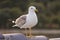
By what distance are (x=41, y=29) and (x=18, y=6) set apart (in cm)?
96

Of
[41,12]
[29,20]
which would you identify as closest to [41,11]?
[41,12]

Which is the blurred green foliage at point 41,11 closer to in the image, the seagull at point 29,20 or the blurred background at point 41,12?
the blurred background at point 41,12

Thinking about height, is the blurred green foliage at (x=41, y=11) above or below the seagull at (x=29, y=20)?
below

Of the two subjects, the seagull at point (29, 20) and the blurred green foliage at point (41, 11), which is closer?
the seagull at point (29, 20)

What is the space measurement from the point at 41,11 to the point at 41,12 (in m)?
0.03

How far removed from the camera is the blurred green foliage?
8.87 meters

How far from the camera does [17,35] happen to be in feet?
12.3

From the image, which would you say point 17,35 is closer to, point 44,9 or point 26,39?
point 26,39

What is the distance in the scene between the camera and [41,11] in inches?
365

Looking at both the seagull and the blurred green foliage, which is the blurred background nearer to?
the blurred green foliage

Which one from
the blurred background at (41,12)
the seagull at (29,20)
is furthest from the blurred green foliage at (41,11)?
Result: the seagull at (29,20)

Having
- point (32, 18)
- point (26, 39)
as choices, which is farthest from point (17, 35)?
point (32, 18)

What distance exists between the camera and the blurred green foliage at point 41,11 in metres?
8.87

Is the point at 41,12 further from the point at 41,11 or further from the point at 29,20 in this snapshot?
the point at 29,20
